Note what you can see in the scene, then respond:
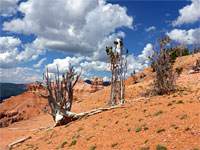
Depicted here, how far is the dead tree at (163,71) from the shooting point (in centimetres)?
1822

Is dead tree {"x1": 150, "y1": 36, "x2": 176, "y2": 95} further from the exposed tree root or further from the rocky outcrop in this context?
the rocky outcrop

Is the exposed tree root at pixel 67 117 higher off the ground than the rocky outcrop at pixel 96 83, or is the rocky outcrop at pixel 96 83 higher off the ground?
the rocky outcrop at pixel 96 83

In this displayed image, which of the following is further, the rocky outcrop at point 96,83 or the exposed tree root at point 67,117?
the rocky outcrop at point 96,83

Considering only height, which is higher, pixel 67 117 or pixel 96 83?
pixel 96 83

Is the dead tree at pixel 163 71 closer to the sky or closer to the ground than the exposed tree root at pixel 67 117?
closer to the sky

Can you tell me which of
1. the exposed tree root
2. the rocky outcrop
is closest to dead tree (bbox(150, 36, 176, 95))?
the exposed tree root

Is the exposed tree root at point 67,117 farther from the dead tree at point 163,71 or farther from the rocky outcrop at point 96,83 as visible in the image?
the rocky outcrop at point 96,83

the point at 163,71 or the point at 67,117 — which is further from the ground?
the point at 163,71

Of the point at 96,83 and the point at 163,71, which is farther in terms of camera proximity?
the point at 96,83

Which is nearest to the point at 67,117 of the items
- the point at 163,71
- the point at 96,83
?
the point at 163,71

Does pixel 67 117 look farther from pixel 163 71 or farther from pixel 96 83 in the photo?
pixel 96 83

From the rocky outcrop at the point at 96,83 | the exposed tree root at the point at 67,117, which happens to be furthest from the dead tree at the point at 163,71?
the rocky outcrop at the point at 96,83

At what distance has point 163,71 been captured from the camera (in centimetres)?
1892

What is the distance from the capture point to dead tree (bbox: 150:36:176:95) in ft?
59.8
